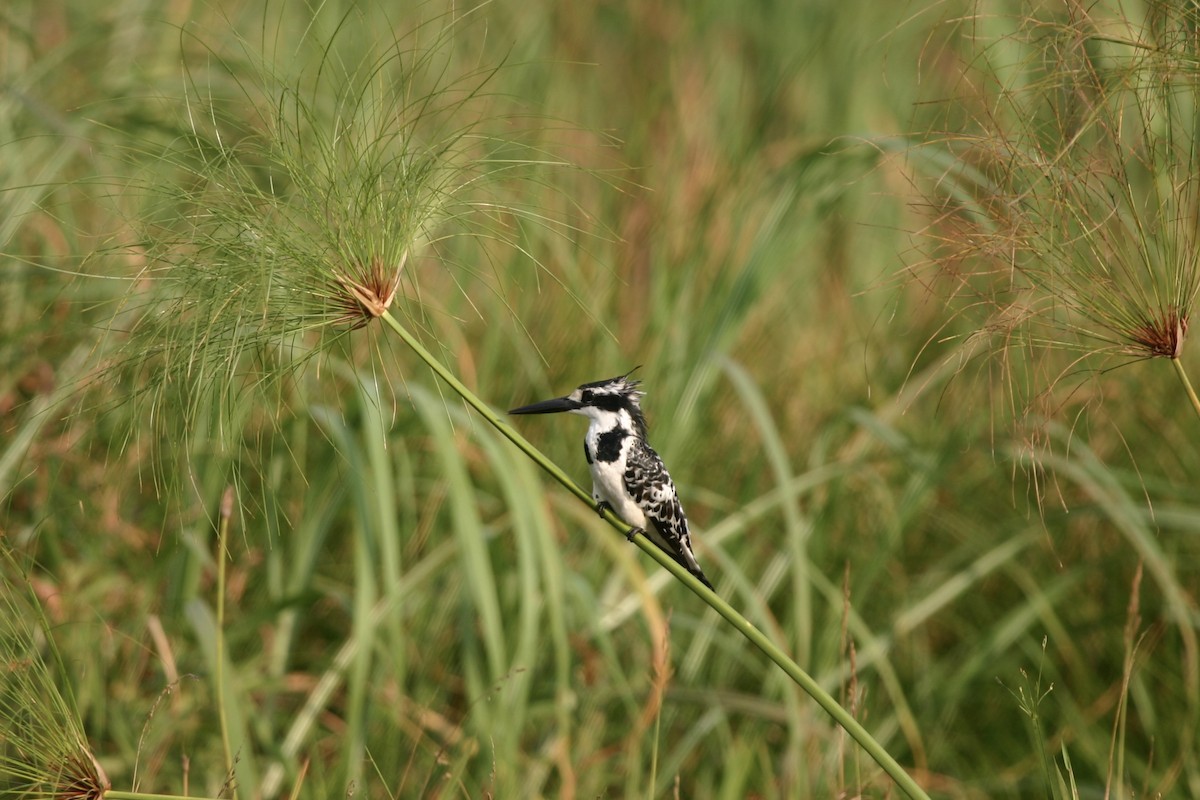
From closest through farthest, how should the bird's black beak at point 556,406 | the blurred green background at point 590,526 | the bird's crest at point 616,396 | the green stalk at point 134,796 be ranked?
the green stalk at point 134,796, the bird's black beak at point 556,406, the bird's crest at point 616,396, the blurred green background at point 590,526

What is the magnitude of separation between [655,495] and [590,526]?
86cm

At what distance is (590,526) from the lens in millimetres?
3479

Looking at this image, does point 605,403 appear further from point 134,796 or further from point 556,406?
point 134,796

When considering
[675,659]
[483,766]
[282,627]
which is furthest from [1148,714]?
[282,627]

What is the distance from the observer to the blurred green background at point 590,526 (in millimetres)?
3033

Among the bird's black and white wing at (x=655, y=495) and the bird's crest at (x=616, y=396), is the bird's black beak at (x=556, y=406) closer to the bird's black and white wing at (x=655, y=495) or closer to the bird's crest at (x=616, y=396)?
the bird's crest at (x=616, y=396)

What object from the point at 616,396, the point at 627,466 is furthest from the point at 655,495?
the point at 616,396

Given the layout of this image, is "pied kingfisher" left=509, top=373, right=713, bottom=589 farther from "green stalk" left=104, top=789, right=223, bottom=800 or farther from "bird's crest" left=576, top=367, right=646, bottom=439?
"green stalk" left=104, top=789, right=223, bottom=800

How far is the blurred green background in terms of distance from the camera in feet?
9.95

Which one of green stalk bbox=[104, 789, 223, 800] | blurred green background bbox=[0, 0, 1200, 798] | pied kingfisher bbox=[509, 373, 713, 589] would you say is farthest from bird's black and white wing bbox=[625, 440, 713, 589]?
green stalk bbox=[104, 789, 223, 800]

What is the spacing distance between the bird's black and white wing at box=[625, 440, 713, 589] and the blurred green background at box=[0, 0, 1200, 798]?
30 cm

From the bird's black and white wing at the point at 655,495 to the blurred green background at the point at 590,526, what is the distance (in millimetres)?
300

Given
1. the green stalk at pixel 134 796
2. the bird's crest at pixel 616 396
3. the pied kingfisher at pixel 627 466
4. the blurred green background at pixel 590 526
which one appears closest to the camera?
the green stalk at pixel 134 796

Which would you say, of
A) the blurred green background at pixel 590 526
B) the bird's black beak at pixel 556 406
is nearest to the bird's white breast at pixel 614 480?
the bird's black beak at pixel 556 406
